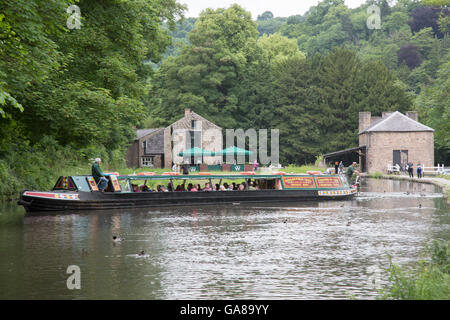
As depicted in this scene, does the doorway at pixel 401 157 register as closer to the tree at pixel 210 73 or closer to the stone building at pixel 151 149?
the tree at pixel 210 73

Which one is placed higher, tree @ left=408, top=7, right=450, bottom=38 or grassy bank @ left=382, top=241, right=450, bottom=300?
tree @ left=408, top=7, right=450, bottom=38

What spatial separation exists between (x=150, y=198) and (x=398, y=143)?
46.4 m

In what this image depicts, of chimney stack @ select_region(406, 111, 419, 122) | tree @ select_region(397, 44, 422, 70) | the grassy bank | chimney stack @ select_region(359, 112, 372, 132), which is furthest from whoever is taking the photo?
tree @ select_region(397, 44, 422, 70)

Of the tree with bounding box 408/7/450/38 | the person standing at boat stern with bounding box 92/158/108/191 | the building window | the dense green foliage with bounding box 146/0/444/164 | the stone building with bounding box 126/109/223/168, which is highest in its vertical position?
the tree with bounding box 408/7/450/38

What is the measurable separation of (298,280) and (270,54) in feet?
277

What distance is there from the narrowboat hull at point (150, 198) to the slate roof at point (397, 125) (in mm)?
36816

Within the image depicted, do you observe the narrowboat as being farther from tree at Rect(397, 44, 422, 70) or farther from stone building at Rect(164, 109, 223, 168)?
tree at Rect(397, 44, 422, 70)

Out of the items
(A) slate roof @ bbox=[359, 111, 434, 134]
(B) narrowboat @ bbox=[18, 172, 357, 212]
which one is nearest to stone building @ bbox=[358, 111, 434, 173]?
(A) slate roof @ bbox=[359, 111, 434, 134]

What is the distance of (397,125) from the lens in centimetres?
7062

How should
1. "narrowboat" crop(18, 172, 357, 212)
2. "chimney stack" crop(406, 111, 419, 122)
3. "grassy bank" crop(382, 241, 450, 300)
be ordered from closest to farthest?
"grassy bank" crop(382, 241, 450, 300)
"narrowboat" crop(18, 172, 357, 212)
"chimney stack" crop(406, 111, 419, 122)

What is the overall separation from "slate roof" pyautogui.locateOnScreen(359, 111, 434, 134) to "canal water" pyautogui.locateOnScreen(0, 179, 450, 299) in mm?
44366

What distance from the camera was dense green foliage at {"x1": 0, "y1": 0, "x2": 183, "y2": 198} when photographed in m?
17.3

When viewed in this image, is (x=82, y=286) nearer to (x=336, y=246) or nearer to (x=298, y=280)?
(x=298, y=280)

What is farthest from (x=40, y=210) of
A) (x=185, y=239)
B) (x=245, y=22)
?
(x=245, y=22)
